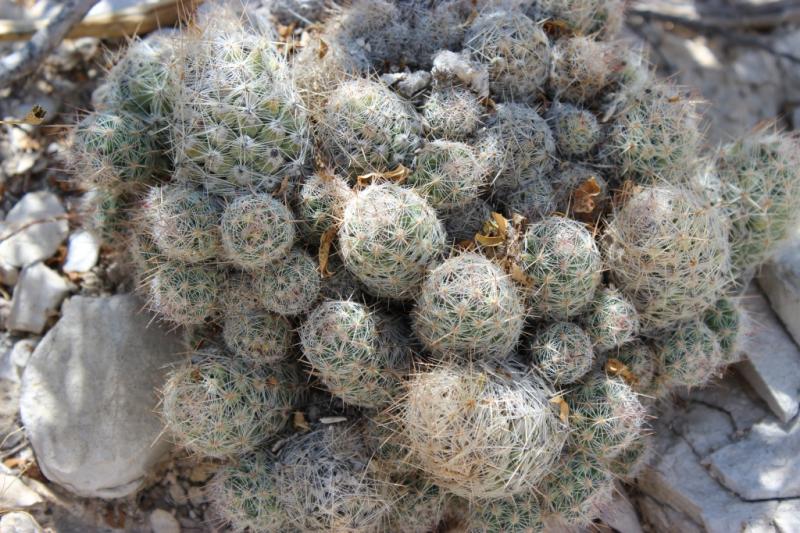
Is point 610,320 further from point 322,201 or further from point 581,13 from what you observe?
point 581,13

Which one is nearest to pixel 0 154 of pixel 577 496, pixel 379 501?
pixel 379 501

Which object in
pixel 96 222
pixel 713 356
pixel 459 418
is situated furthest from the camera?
pixel 96 222

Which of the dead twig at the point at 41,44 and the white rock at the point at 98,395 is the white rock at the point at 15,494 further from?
the dead twig at the point at 41,44

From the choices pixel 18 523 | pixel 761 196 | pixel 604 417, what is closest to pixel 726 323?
pixel 761 196

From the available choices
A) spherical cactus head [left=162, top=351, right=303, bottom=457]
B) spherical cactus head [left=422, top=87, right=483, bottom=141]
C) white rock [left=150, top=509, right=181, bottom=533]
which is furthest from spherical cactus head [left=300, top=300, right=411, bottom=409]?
white rock [left=150, top=509, right=181, bottom=533]

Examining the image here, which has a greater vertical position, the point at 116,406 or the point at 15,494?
the point at 116,406

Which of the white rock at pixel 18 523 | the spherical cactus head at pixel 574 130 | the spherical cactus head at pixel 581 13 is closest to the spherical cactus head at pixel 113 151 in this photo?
the white rock at pixel 18 523

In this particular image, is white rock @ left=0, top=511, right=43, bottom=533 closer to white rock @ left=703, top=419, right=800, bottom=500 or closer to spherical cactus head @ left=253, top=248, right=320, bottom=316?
spherical cactus head @ left=253, top=248, right=320, bottom=316

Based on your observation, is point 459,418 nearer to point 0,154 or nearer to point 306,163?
point 306,163
